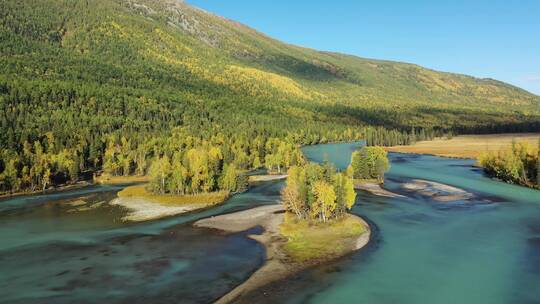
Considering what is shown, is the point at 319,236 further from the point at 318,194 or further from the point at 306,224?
the point at 318,194

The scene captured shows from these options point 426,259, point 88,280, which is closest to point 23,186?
point 88,280

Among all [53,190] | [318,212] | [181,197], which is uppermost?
[53,190]

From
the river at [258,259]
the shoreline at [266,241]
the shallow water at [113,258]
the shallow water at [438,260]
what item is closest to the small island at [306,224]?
the shoreline at [266,241]

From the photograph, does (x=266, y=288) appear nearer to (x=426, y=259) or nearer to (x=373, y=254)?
(x=373, y=254)

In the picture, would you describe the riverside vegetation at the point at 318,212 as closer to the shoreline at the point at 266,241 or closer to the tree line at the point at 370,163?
the shoreline at the point at 266,241

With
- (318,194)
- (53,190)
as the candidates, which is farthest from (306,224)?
A: (53,190)

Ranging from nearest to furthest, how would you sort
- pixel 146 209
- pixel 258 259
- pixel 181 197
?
pixel 258 259, pixel 146 209, pixel 181 197
